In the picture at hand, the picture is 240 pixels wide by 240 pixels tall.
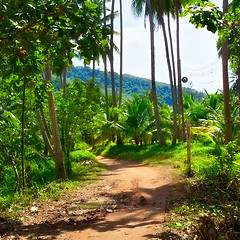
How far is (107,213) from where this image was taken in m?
6.08

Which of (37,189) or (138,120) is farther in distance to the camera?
(138,120)

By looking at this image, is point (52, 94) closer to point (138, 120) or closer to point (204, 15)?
point (204, 15)

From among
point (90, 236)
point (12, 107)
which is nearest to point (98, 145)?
point (12, 107)

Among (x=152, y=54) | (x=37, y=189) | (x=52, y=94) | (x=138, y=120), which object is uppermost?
(x=152, y=54)

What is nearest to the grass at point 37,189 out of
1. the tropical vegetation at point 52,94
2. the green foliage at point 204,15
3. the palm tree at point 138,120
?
the tropical vegetation at point 52,94

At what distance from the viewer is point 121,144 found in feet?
73.5

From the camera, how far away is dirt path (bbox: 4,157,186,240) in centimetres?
483

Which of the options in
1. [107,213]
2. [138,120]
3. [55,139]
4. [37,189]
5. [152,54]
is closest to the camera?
[107,213]

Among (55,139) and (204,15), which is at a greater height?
(204,15)

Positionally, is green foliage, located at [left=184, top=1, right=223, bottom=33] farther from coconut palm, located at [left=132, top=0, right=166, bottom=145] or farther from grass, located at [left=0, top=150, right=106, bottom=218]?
coconut palm, located at [left=132, top=0, right=166, bottom=145]

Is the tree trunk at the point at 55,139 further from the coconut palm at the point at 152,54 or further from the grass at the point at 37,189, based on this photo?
the coconut palm at the point at 152,54

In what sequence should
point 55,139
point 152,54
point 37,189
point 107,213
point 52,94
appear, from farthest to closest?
point 152,54 < point 52,94 < point 55,139 < point 37,189 < point 107,213

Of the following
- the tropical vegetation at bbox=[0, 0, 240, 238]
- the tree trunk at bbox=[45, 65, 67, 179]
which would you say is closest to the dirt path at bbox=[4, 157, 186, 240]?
the tropical vegetation at bbox=[0, 0, 240, 238]

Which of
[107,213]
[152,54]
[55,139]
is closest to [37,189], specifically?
[107,213]
